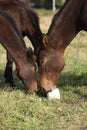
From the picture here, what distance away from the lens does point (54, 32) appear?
571cm

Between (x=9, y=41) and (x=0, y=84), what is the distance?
116 centimetres

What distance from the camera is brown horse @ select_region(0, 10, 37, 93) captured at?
17.9ft

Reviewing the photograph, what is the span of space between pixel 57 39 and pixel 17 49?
2.01 feet

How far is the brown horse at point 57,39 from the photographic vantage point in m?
5.66

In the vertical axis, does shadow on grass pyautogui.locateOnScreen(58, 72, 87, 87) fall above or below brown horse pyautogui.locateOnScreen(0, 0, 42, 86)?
below

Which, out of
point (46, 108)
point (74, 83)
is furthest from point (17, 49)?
point (74, 83)

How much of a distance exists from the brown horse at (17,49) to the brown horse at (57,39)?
0.15 meters

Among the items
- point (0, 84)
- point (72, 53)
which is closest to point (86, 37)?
point (72, 53)

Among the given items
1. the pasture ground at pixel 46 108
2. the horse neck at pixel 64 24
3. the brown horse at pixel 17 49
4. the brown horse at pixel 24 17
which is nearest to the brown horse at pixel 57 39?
the horse neck at pixel 64 24

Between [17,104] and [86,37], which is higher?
[17,104]

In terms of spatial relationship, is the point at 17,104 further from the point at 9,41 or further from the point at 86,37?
the point at 86,37

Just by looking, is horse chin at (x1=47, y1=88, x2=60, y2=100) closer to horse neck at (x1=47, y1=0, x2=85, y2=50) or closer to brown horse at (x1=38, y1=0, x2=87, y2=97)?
brown horse at (x1=38, y1=0, x2=87, y2=97)

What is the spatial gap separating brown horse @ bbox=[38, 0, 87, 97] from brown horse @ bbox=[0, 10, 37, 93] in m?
0.15

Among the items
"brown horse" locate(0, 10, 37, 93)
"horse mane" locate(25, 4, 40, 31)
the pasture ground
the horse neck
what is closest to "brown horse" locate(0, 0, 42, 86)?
"horse mane" locate(25, 4, 40, 31)
